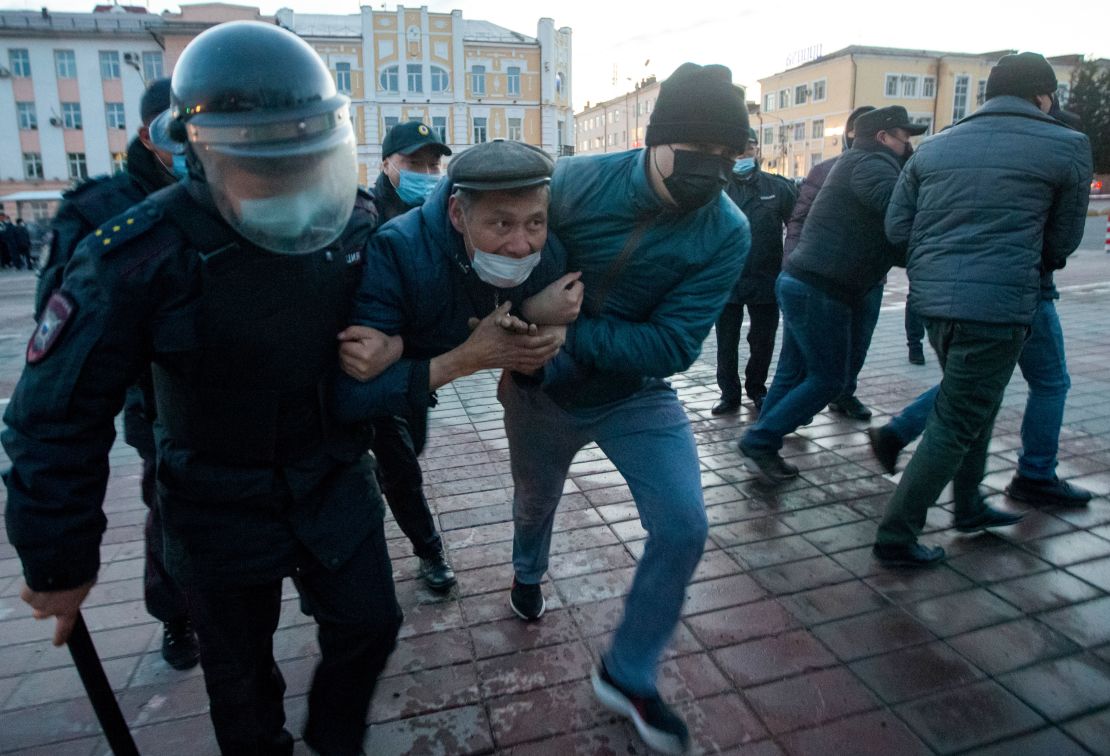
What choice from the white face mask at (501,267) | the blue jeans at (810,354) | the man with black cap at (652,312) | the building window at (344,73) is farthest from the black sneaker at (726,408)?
the building window at (344,73)

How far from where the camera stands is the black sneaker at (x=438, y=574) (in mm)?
3127

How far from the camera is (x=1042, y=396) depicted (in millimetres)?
3660

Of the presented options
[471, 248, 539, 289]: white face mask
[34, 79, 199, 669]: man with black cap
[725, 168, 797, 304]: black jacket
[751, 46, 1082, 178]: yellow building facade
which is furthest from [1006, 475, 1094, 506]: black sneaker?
[751, 46, 1082, 178]: yellow building facade

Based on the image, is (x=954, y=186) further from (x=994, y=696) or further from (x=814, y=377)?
(x=994, y=696)

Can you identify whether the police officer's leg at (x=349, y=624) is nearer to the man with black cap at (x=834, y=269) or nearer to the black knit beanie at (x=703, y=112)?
the black knit beanie at (x=703, y=112)

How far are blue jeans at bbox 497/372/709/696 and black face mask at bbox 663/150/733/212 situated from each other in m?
0.64

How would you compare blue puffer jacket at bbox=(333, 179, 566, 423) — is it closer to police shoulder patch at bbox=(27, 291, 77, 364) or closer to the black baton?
police shoulder patch at bbox=(27, 291, 77, 364)

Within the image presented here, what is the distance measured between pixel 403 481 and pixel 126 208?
1.44 meters

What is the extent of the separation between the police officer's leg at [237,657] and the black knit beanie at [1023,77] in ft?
10.6

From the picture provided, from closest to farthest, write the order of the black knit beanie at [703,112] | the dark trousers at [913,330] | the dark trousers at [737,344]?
the black knit beanie at [703,112], the dark trousers at [737,344], the dark trousers at [913,330]

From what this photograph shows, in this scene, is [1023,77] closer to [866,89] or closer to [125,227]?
[125,227]

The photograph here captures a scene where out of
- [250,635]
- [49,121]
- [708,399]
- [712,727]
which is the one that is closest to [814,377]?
[708,399]

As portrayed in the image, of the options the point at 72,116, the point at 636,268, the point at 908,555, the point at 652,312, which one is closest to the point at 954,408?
the point at 908,555

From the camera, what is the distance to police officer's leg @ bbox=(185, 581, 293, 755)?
6.05 feet
